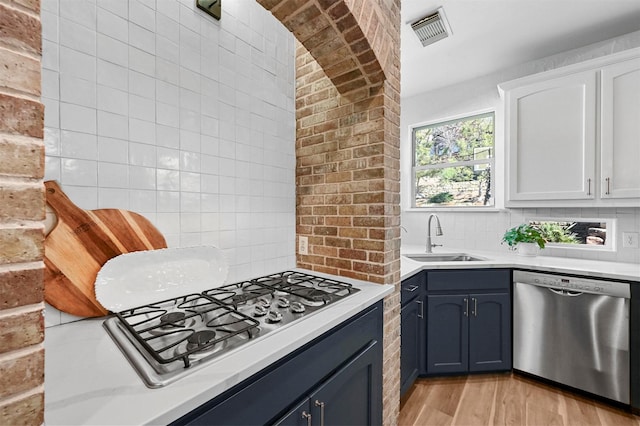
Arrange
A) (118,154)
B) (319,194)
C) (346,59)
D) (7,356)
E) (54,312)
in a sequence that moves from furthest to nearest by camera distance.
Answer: (319,194)
(346,59)
(118,154)
(54,312)
(7,356)

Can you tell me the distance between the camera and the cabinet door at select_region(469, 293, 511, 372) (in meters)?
2.18

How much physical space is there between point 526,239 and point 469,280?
78 cm

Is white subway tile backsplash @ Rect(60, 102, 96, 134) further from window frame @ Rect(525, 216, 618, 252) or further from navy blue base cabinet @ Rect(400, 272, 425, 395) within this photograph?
window frame @ Rect(525, 216, 618, 252)

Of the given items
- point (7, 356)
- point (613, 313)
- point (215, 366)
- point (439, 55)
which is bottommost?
point (613, 313)

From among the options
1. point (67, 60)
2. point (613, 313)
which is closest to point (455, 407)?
point (613, 313)

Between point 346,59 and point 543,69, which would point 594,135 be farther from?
point 346,59

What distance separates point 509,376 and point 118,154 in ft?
9.81

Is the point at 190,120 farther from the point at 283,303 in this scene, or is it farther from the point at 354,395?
the point at 354,395

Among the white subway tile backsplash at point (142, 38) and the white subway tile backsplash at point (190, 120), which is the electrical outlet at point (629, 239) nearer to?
the white subway tile backsplash at point (190, 120)

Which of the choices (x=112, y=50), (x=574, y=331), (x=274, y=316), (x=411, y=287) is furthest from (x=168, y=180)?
(x=574, y=331)

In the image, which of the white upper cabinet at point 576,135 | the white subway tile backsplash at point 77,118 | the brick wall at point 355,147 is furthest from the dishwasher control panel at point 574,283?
the white subway tile backsplash at point 77,118

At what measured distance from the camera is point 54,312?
97 centimetres

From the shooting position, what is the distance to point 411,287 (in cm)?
199

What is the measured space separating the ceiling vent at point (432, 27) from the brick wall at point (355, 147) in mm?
568
